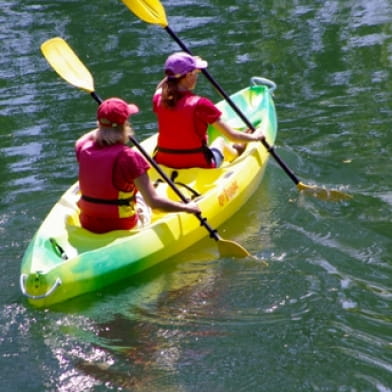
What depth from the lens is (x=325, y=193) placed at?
7.71 metres

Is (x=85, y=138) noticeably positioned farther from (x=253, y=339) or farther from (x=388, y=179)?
(x=388, y=179)

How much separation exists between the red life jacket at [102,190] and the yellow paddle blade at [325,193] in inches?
74.1

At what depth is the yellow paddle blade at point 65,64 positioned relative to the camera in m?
7.10

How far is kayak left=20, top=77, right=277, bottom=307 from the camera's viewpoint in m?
5.96

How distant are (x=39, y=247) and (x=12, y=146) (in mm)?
3354

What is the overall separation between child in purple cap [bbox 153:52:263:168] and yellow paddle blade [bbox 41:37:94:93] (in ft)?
2.06

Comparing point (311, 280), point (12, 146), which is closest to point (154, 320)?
point (311, 280)

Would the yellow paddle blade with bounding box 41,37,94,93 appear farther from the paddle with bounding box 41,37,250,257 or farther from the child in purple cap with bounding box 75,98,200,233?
the child in purple cap with bounding box 75,98,200,233

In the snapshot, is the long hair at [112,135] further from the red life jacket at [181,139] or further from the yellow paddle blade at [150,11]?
the yellow paddle blade at [150,11]

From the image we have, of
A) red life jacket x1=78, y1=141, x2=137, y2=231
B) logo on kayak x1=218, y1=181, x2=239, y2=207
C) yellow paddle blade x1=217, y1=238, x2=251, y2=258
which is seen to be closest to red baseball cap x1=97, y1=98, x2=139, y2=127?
red life jacket x1=78, y1=141, x2=137, y2=231

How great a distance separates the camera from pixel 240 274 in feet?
21.2

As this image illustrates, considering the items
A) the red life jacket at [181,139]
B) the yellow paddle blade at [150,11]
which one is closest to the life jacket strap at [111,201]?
the red life jacket at [181,139]

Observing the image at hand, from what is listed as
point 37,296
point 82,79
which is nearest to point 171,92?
point 82,79

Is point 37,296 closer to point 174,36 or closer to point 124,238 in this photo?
point 124,238
